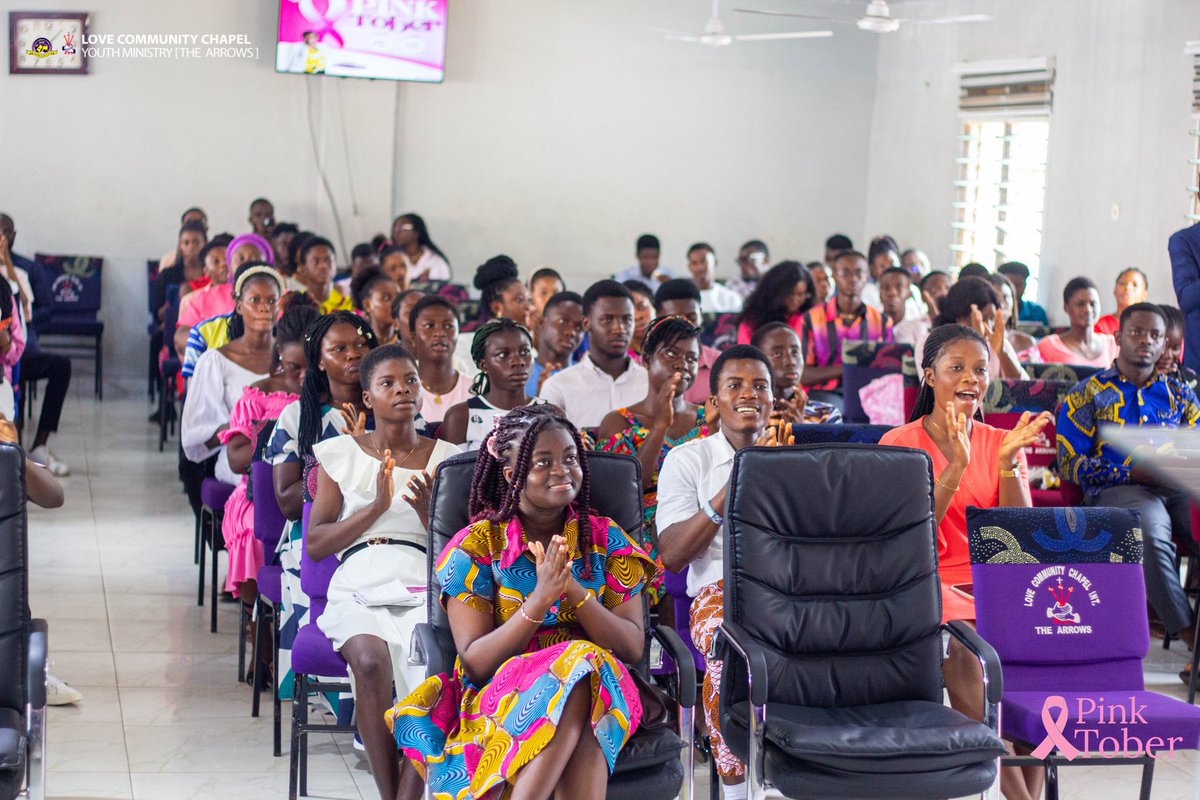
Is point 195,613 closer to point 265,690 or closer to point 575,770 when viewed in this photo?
point 265,690

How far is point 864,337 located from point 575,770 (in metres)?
4.18

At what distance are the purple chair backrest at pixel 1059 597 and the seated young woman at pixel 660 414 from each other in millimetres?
944

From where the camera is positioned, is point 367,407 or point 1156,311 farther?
point 1156,311

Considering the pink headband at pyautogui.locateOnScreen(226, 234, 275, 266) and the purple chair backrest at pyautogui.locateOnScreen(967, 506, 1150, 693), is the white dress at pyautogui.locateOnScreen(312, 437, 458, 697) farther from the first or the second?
the pink headband at pyautogui.locateOnScreen(226, 234, 275, 266)

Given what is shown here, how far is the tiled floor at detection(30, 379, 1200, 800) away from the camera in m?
3.68

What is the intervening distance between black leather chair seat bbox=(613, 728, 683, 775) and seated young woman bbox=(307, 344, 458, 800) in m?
0.70

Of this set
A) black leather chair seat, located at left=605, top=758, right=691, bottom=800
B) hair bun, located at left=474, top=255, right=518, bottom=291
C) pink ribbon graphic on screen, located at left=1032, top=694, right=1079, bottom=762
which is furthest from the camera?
hair bun, located at left=474, top=255, right=518, bottom=291

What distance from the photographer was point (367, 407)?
3957 millimetres

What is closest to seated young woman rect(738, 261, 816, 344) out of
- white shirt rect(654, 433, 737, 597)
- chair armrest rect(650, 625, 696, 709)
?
white shirt rect(654, 433, 737, 597)

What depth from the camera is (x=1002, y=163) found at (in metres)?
9.68

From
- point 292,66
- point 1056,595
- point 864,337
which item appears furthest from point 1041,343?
point 292,66

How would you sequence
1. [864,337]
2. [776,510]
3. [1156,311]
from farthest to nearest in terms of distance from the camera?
[864,337] → [1156,311] → [776,510]

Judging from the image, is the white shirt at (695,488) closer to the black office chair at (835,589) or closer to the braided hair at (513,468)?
the black office chair at (835,589)

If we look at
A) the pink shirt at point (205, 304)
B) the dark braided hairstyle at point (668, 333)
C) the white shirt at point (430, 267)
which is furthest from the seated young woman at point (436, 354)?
the white shirt at point (430, 267)
